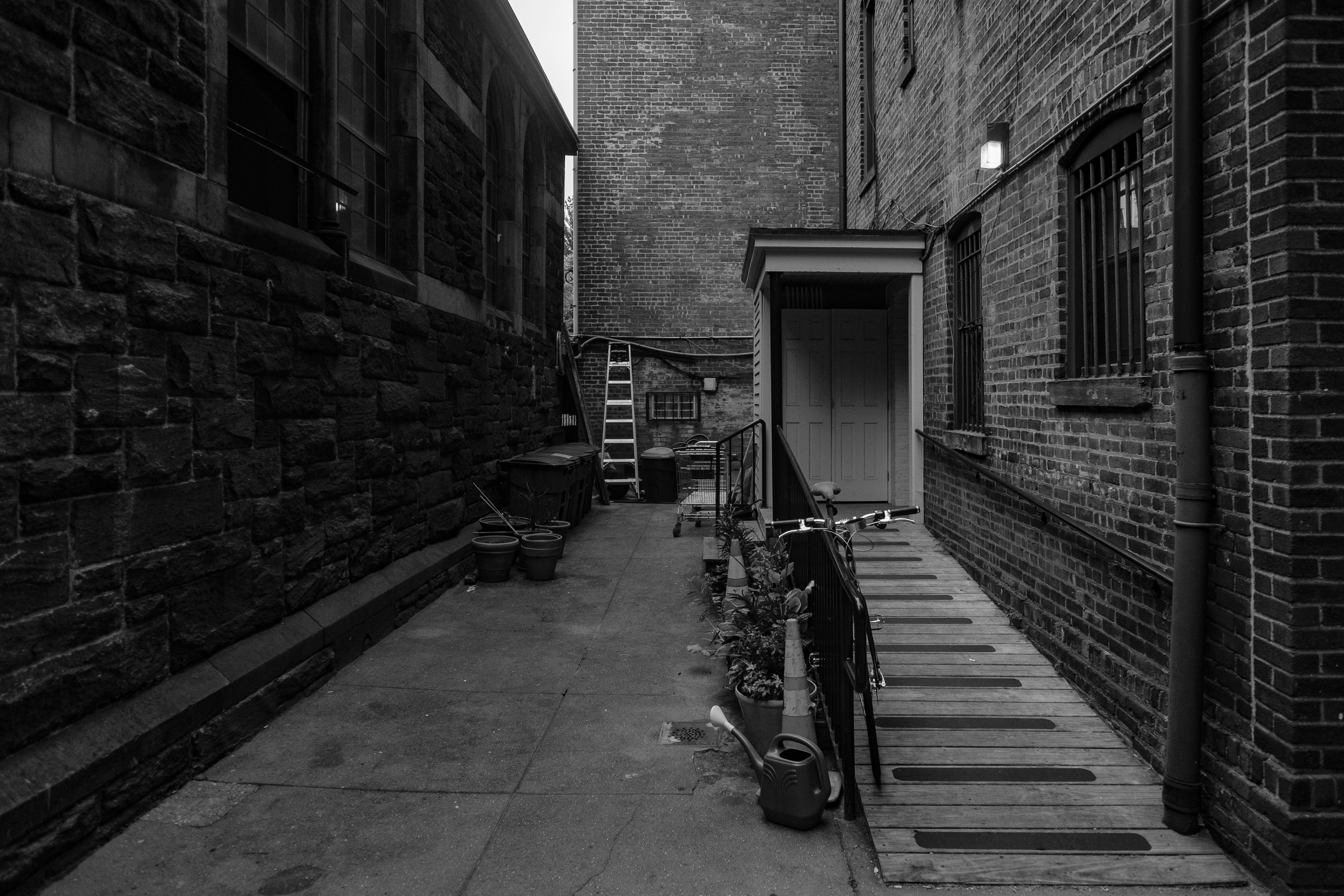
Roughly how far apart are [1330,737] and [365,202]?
280 inches

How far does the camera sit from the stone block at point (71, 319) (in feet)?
11.1

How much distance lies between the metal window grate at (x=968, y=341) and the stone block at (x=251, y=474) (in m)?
5.03

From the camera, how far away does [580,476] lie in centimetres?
1182

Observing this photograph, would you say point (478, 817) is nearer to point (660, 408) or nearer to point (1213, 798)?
point (1213, 798)

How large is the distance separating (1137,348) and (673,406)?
11.8 m

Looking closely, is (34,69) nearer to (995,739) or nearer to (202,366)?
(202,366)

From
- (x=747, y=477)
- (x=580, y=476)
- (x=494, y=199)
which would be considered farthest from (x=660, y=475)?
(x=494, y=199)

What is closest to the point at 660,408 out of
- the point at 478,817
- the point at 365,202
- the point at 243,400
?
the point at 365,202

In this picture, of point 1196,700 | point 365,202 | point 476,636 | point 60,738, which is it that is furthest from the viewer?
point 365,202

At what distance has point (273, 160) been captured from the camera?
20.4 ft

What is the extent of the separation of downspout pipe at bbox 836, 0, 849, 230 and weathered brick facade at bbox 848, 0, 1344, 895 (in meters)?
5.67

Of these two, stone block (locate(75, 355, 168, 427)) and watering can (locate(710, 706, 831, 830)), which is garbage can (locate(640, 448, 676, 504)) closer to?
stone block (locate(75, 355, 168, 427))

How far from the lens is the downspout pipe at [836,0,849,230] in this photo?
12328mm

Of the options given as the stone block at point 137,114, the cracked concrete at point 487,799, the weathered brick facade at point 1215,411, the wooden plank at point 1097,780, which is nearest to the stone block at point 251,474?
the cracked concrete at point 487,799
